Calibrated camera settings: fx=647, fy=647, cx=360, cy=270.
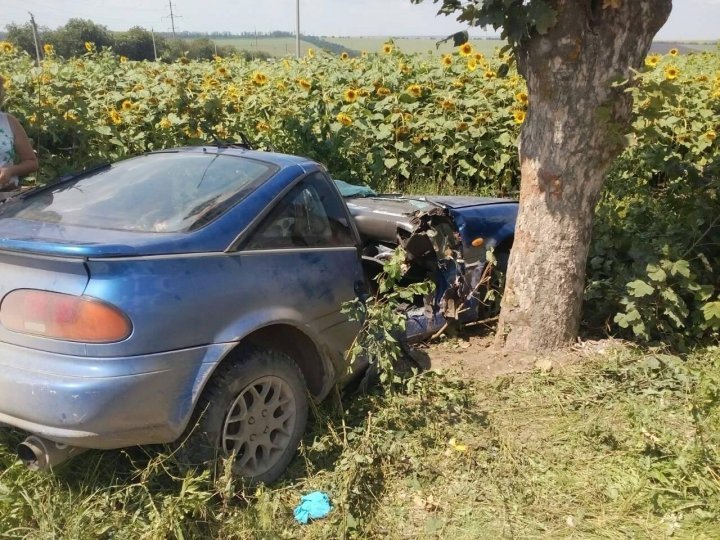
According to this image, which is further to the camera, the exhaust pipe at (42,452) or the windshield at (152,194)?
the windshield at (152,194)

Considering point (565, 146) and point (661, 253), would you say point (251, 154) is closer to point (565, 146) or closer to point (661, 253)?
point (565, 146)

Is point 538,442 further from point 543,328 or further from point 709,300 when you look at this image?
point 709,300

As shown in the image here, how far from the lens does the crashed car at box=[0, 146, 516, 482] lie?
2.39 m

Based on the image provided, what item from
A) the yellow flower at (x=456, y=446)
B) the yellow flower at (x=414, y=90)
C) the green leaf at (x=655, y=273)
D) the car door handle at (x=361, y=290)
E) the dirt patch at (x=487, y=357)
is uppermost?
the yellow flower at (x=414, y=90)

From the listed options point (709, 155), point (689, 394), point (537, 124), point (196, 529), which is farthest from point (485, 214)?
point (709, 155)

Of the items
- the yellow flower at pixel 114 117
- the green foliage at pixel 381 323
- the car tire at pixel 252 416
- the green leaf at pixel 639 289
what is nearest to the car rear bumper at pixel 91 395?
the car tire at pixel 252 416

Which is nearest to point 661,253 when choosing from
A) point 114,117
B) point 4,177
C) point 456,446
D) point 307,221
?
point 456,446

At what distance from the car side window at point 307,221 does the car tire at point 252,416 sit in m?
0.55

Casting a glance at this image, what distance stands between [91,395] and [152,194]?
1.15 metres

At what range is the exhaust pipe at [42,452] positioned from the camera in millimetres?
2490

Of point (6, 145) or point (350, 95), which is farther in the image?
point (350, 95)

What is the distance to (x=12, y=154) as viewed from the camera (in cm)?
439

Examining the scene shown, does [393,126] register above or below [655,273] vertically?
above

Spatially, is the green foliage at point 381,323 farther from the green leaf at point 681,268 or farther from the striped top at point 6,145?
the striped top at point 6,145
